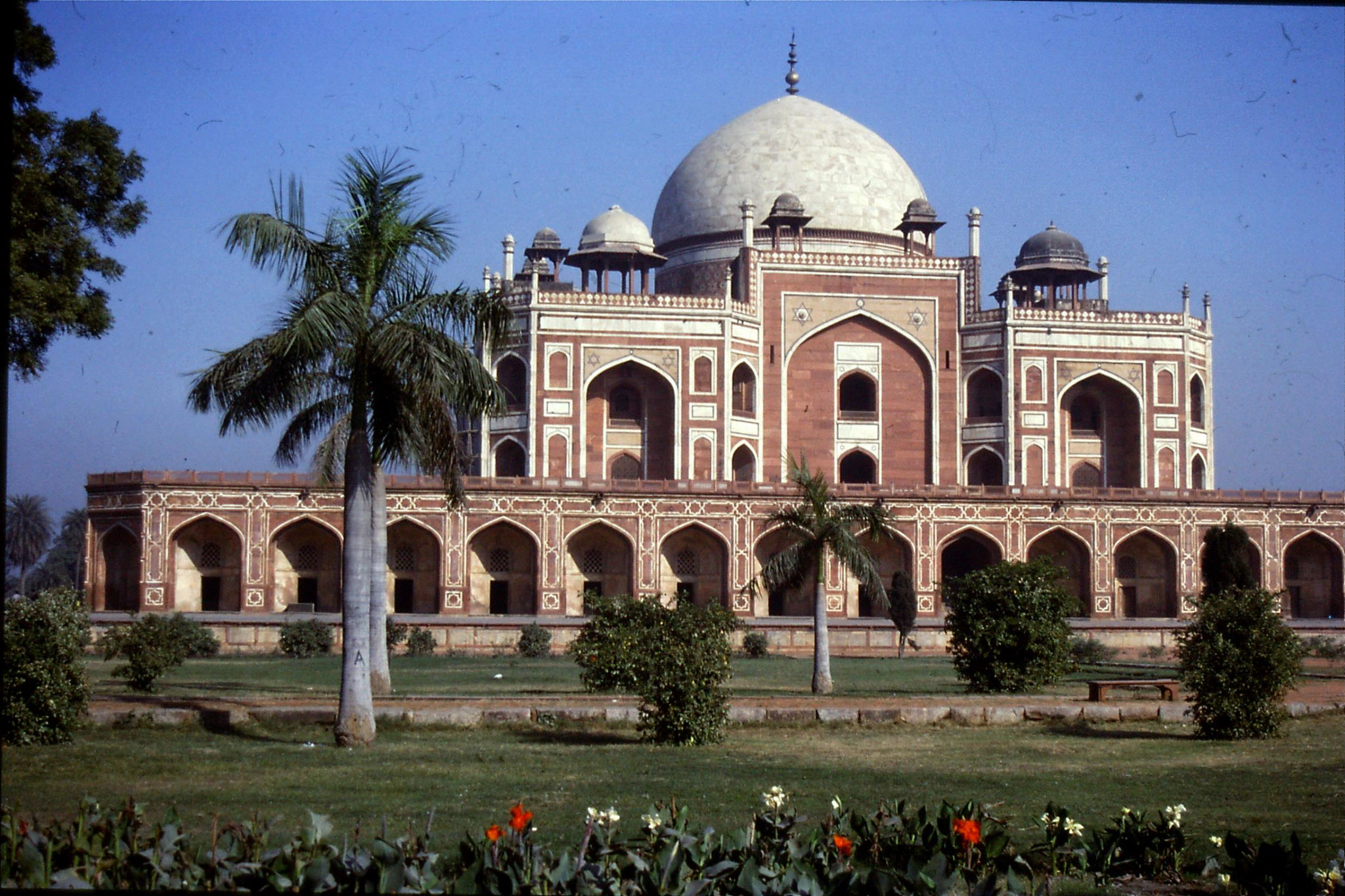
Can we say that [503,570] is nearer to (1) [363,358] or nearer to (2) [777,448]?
(2) [777,448]

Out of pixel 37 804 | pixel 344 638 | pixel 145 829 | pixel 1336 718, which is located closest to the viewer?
pixel 145 829

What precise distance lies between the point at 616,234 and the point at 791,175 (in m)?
4.86

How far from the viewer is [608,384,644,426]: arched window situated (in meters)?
31.3

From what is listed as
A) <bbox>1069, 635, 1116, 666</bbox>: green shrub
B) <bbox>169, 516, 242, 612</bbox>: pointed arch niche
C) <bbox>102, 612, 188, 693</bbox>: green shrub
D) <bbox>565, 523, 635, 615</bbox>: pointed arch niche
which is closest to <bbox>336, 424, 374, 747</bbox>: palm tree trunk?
<bbox>102, 612, 188, 693</bbox>: green shrub

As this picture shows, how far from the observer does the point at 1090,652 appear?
70.7 feet

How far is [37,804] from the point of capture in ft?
21.9

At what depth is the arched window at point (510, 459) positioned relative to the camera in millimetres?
30734

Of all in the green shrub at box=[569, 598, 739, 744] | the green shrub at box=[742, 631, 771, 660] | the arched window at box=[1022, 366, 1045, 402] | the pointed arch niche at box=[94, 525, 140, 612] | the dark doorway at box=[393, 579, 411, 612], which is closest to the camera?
the green shrub at box=[569, 598, 739, 744]

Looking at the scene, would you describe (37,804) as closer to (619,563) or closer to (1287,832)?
(1287,832)

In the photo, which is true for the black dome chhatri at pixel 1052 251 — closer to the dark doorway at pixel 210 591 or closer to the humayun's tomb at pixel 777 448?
the humayun's tomb at pixel 777 448

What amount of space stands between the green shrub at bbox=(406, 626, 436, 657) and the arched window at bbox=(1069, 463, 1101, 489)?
16.5 m

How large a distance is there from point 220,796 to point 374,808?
2.85ft

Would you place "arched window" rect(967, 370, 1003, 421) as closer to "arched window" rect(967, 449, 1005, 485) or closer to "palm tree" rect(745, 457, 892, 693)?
"arched window" rect(967, 449, 1005, 485)

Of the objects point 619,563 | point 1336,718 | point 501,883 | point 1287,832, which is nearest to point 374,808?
point 501,883
